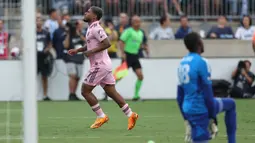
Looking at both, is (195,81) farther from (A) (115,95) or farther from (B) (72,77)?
(B) (72,77)

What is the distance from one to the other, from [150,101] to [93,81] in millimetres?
7102

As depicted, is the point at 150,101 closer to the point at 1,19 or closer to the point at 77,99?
the point at 77,99

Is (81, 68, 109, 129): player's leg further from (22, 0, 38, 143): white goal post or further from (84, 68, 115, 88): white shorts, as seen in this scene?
(22, 0, 38, 143): white goal post

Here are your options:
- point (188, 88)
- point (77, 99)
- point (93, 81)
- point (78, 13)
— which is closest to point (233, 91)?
point (77, 99)

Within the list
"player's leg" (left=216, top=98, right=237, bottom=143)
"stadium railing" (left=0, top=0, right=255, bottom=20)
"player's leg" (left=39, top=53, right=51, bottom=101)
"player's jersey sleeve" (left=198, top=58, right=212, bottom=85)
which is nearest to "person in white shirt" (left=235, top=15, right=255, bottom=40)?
"stadium railing" (left=0, top=0, right=255, bottom=20)

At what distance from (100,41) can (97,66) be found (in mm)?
465

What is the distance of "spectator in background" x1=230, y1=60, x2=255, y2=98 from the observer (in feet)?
74.5

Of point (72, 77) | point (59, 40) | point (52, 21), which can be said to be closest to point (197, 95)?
point (72, 77)

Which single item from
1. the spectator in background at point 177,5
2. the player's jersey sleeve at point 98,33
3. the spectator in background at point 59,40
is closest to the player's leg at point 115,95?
the player's jersey sleeve at point 98,33

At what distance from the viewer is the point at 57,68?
2316cm

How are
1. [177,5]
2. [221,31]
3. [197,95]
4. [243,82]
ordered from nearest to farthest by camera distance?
[197,95] → [243,82] → [221,31] → [177,5]

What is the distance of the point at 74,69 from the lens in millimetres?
22578

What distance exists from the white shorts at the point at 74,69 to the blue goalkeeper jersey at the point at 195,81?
1294 centimetres

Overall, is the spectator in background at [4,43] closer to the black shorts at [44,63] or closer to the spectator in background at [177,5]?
the black shorts at [44,63]
